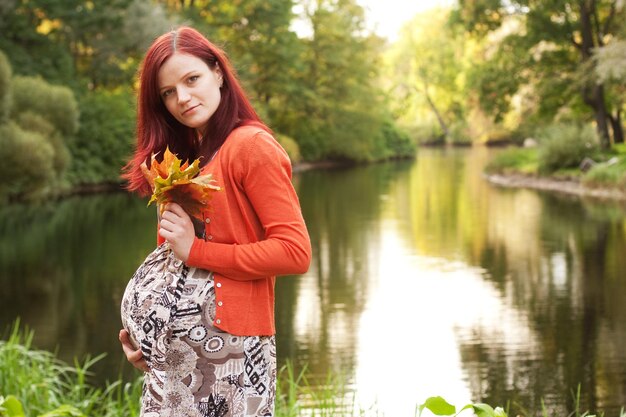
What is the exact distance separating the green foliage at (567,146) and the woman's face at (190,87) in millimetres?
23419

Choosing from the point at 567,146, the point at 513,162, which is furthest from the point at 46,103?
the point at 513,162

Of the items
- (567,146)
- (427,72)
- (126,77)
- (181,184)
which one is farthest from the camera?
(427,72)

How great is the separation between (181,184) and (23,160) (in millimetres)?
19076

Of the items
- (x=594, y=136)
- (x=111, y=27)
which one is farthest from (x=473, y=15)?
(x=111, y=27)

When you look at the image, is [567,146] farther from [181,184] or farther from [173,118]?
[181,184]

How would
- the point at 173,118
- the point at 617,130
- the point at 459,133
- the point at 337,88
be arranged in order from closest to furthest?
the point at 173,118
the point at 617,130
the point at 337,88
the point at 459,133

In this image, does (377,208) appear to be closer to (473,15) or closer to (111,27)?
(473,15)

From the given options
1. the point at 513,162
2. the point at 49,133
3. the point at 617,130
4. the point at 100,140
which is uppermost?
the point at 100,140

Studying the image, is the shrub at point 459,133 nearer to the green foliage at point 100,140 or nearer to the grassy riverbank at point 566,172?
the grassy riverbank at point 566,172

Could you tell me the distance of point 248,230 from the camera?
6.67 ft

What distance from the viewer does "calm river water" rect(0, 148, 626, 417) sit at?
280 inches

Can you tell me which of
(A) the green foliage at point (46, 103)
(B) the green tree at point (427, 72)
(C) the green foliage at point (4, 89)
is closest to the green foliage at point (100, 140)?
(A) the green foliage at point (46, 103)

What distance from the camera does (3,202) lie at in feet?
71.1

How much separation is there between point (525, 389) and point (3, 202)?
17.2m
